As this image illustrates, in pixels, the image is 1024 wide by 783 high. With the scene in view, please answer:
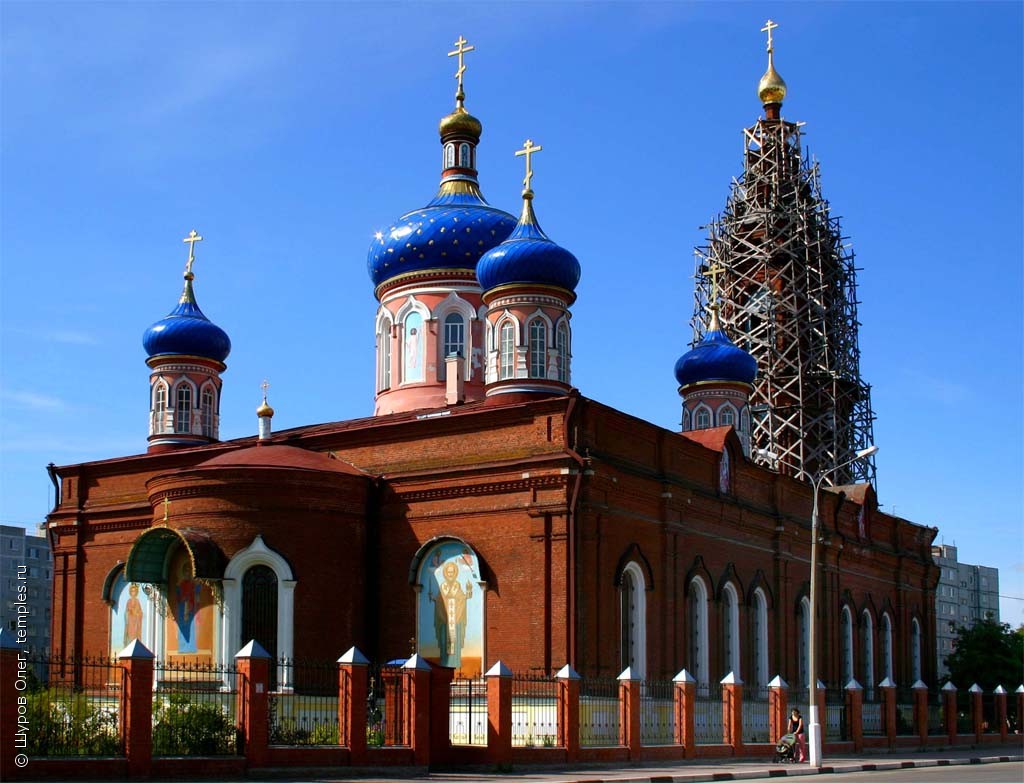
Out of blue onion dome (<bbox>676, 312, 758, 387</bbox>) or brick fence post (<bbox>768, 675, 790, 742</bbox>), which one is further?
blue onion dome (<bbox>676, 312, 758, 387</bbox>)

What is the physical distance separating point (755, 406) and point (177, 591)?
84.3 ft

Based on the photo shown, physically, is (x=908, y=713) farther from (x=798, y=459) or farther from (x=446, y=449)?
(x=446, y=449)

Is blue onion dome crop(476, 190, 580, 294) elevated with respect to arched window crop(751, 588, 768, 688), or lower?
elevated

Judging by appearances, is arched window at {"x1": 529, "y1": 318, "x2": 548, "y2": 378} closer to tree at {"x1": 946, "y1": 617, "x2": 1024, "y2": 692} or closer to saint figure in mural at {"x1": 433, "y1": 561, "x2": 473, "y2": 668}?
saint figure in mural at {"x1": 433, "y1": 561, "x2": 473, "y2": 668}

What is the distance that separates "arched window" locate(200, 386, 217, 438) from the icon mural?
7.62 metres

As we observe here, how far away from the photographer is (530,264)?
24.6 meters

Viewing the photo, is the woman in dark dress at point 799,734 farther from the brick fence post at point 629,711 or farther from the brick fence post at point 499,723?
the brick fence post at point 499,723

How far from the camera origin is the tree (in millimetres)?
38375

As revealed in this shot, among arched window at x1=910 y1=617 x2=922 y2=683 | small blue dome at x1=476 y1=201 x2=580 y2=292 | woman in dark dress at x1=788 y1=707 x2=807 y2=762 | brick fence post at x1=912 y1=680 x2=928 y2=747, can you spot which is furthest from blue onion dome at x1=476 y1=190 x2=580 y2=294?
arched window at x1=910 y1=617 x2=922 y2=683

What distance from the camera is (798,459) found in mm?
43562

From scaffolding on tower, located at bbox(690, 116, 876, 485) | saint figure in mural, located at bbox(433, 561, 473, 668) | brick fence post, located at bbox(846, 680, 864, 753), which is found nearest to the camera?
saint figure in mural, located at bbox(433, 561, 473, 668)

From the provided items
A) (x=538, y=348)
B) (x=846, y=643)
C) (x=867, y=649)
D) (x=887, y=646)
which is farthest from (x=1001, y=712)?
(x=538, y=348)

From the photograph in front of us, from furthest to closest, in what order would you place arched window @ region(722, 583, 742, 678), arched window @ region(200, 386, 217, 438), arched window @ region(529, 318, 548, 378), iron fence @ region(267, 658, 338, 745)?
arched window @ region(200, 386, 217, 438), arched window @ region(722, 583, 742, 678), arched window @ region(529, 318, 548, 378), iron fence @ region(267, 658, 338, 745)

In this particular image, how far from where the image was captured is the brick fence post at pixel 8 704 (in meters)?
13.3
